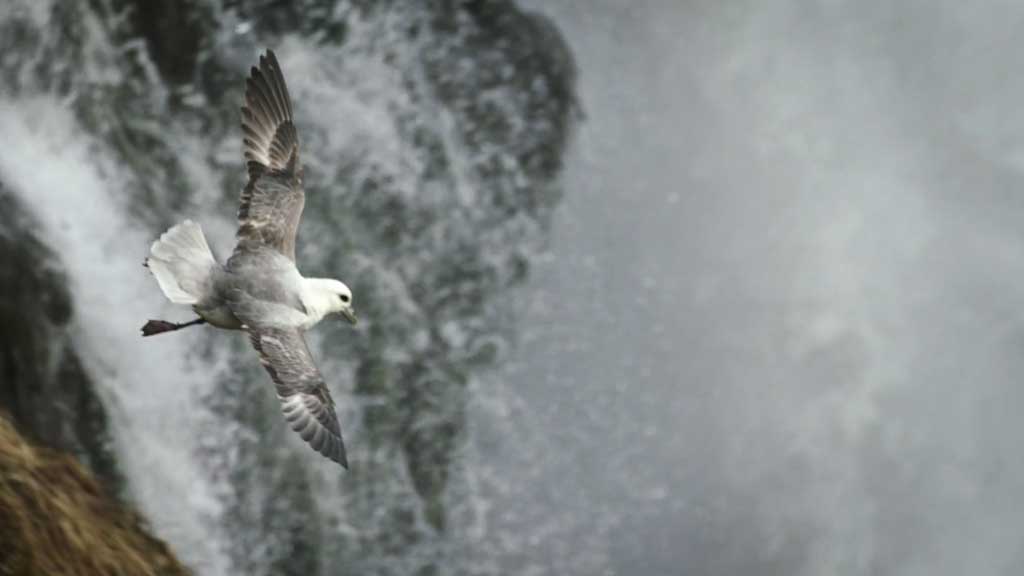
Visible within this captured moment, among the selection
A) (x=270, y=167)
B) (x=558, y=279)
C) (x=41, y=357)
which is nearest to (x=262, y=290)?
(x=270, y=167)

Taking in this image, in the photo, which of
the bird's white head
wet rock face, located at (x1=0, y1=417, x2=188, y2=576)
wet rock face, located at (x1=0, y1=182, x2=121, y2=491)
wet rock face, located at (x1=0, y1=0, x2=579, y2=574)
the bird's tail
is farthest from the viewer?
wet rock face, located at (x1=0, y1=0, x2=579, y2=574)

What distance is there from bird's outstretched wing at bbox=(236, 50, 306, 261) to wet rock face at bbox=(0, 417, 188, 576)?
39.4 inches

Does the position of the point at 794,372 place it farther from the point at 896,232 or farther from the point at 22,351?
the point at 22,351

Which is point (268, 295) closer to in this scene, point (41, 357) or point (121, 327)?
point (41, 357)

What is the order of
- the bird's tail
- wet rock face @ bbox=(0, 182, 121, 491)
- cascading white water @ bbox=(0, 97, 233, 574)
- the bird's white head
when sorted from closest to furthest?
1. the bird's tail
2. the bird's white head
3. wet rock face @ bbox=(0, 182, 121, 491)
4. cascading white water @ bbox=(0, 97, 233, 574)

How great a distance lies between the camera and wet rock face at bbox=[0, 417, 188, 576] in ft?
15.3

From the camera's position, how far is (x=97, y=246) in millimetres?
7305

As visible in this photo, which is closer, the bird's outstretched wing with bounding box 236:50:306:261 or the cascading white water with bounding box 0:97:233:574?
the bird's outstretched wing with bounding box 236:50:306:261

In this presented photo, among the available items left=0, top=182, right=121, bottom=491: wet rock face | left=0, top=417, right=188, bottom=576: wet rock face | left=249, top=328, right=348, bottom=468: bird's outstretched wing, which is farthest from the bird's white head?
left=0, top=182, right=121, bottom=491: wet rock face

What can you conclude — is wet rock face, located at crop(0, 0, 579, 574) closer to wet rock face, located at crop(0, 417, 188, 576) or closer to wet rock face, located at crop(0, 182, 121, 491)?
wet rock face, located at crop(0, 182, 121, 491)

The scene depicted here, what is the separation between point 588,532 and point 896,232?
2803 millimetres

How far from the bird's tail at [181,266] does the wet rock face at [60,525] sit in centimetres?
68

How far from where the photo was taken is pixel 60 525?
4926 mm

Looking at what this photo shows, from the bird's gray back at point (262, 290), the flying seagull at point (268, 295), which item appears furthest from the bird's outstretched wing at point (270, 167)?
the bird's gray back at point (262, 290)
